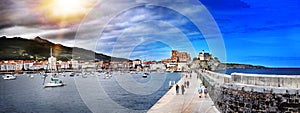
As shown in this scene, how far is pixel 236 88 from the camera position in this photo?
11164 millimetres

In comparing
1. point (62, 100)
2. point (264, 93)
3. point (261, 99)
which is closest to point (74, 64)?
point (62, 100)

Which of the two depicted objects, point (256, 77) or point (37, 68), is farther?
point (37, 68)

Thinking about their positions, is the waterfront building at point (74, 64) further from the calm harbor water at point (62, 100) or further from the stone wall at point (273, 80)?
the stone wall at point (273, 80)

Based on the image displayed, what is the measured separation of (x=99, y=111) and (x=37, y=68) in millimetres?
148681

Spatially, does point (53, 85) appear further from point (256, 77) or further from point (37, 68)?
point (37, 68)

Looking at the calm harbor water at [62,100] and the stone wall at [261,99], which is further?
the calm harbor water at [62,100]

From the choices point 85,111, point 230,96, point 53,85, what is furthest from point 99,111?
point 53,85

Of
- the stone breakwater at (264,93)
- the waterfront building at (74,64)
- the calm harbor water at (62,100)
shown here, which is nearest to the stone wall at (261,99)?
the stone breakwater at (264,93)

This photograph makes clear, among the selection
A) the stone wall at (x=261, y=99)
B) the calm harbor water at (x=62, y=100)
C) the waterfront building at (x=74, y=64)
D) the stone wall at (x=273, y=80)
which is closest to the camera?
the stone wall at (x=261, y=99)

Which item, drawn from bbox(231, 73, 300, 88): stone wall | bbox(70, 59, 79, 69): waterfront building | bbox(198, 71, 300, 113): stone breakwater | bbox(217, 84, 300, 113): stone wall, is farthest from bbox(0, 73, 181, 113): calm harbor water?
bbox(70, 59, 79, 69): waterfront building

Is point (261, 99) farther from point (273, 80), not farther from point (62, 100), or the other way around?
point (62, 100)

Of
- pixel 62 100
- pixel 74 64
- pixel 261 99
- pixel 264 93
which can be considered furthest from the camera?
pixel 74 64

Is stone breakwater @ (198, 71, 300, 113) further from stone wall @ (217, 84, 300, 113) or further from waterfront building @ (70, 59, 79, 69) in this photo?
waterfront building @ (70, 59, 79, 69)

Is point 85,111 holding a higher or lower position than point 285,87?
lower
